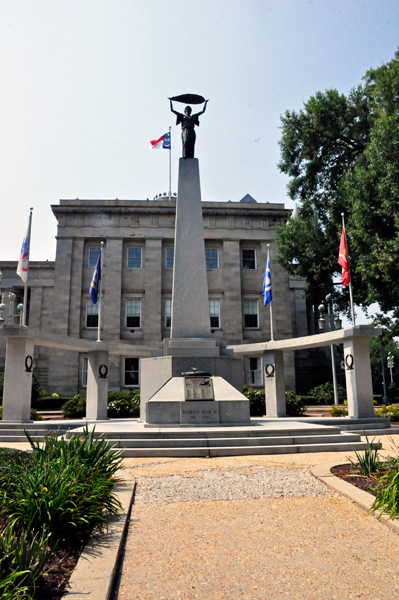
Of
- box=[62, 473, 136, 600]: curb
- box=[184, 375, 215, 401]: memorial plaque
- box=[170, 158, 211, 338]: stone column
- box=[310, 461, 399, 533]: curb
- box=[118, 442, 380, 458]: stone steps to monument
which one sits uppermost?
box=[170, 158, 211, 338]: stone column

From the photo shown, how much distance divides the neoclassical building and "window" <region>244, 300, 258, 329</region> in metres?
0.08

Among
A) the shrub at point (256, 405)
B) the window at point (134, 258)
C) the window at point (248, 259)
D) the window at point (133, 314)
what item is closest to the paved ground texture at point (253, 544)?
the shrub at point (256, 405)

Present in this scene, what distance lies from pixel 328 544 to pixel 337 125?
1171 inches

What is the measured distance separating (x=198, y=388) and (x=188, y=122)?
10.5m

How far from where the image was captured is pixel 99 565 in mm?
4250

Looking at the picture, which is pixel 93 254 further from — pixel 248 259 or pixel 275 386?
pixel 275 386

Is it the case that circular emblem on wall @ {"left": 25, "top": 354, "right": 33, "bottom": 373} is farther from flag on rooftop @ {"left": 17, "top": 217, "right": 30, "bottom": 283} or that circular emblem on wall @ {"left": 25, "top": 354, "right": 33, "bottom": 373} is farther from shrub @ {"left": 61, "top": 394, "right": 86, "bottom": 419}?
shrub @ {"left": 61, "top": 394, "right": 86, "bottom": 419}

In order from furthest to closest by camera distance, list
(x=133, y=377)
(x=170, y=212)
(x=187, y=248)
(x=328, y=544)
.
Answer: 1. (x=170, y=212)
2. (x=133, y=377)
3. (x=187, y=248)
4. (x=328, y=544)

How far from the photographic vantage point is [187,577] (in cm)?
420

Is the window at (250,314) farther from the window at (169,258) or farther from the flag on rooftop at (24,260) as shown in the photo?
the flag on rooftop at (24,260)

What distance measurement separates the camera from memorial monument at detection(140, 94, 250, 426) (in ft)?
44.1

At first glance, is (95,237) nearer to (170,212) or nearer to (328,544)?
(170,212)

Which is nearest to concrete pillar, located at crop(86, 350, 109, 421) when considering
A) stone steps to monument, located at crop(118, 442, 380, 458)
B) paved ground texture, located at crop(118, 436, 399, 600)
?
stone steps to monument, located at crop(118, 442, 380, 458)

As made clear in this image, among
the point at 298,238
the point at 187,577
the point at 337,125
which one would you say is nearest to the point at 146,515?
the point at 187,577
